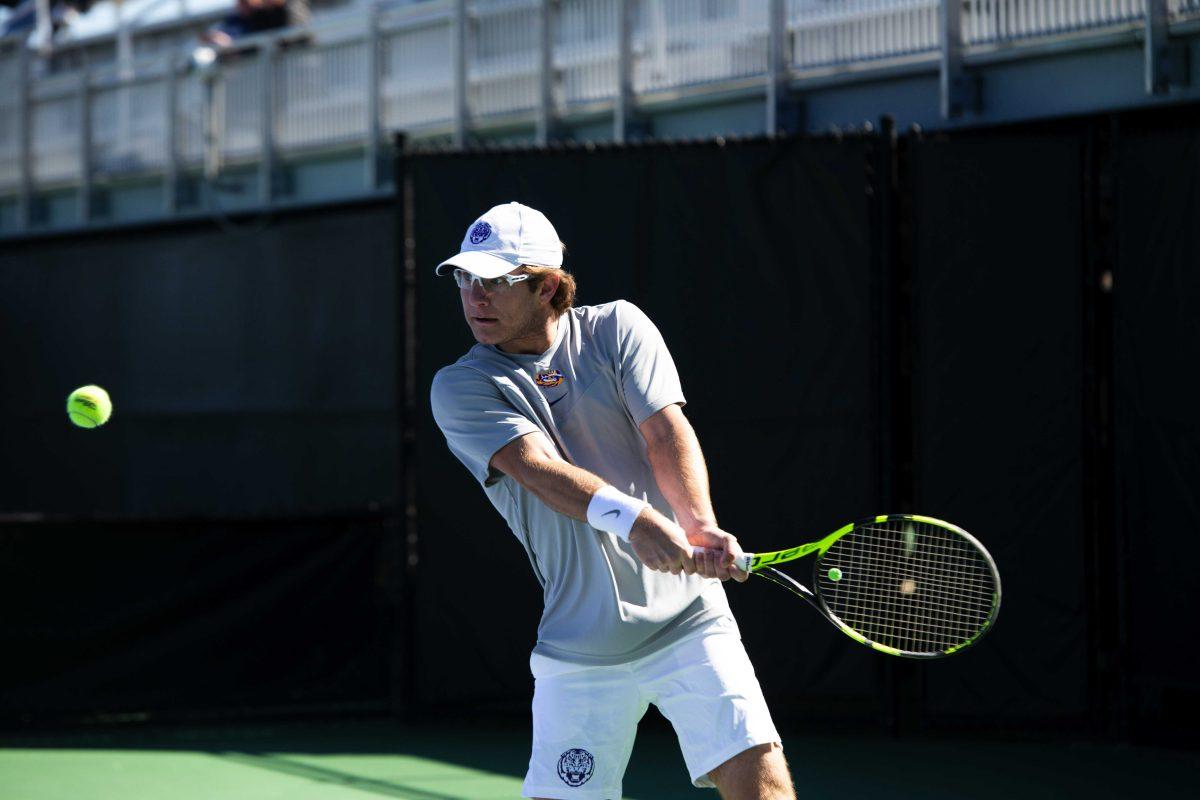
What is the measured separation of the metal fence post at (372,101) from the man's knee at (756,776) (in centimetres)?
863

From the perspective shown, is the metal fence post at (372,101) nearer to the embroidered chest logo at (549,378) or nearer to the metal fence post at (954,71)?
the metal fence post at (954,71)

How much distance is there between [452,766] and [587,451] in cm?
365

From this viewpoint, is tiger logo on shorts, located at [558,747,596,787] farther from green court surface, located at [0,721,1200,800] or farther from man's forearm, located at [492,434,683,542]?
green court surface, located at [0,721,1200,800]

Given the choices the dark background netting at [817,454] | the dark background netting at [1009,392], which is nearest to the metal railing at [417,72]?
the dark background netting at [1009,392]

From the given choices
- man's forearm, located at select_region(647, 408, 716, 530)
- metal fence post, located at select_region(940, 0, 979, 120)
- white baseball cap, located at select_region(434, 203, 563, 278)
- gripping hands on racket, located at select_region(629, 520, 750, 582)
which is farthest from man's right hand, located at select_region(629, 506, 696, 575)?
metal fence post, located at select_region(940, 0, 979, 120)

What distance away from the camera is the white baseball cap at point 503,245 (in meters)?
3.50

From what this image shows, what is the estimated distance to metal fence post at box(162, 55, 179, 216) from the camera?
505 inches

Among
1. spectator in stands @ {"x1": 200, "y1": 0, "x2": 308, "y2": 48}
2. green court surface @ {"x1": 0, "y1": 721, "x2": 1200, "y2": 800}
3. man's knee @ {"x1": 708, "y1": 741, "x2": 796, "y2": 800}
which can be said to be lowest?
green court surface @ {"x1": 0, "y1": 721, "x2": 1200, "y2": 800}

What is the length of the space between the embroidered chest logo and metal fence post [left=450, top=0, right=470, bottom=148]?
7.41m

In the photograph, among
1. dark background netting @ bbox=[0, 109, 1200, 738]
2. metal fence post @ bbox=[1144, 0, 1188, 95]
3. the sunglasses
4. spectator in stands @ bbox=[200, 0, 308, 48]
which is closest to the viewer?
the sunglasses

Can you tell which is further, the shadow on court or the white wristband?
the shadow on court

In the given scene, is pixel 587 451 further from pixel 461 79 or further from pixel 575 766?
pixel 461 79

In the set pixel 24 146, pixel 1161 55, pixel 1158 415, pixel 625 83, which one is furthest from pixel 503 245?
pixel 24 146

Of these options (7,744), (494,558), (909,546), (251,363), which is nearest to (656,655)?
(909,546)
